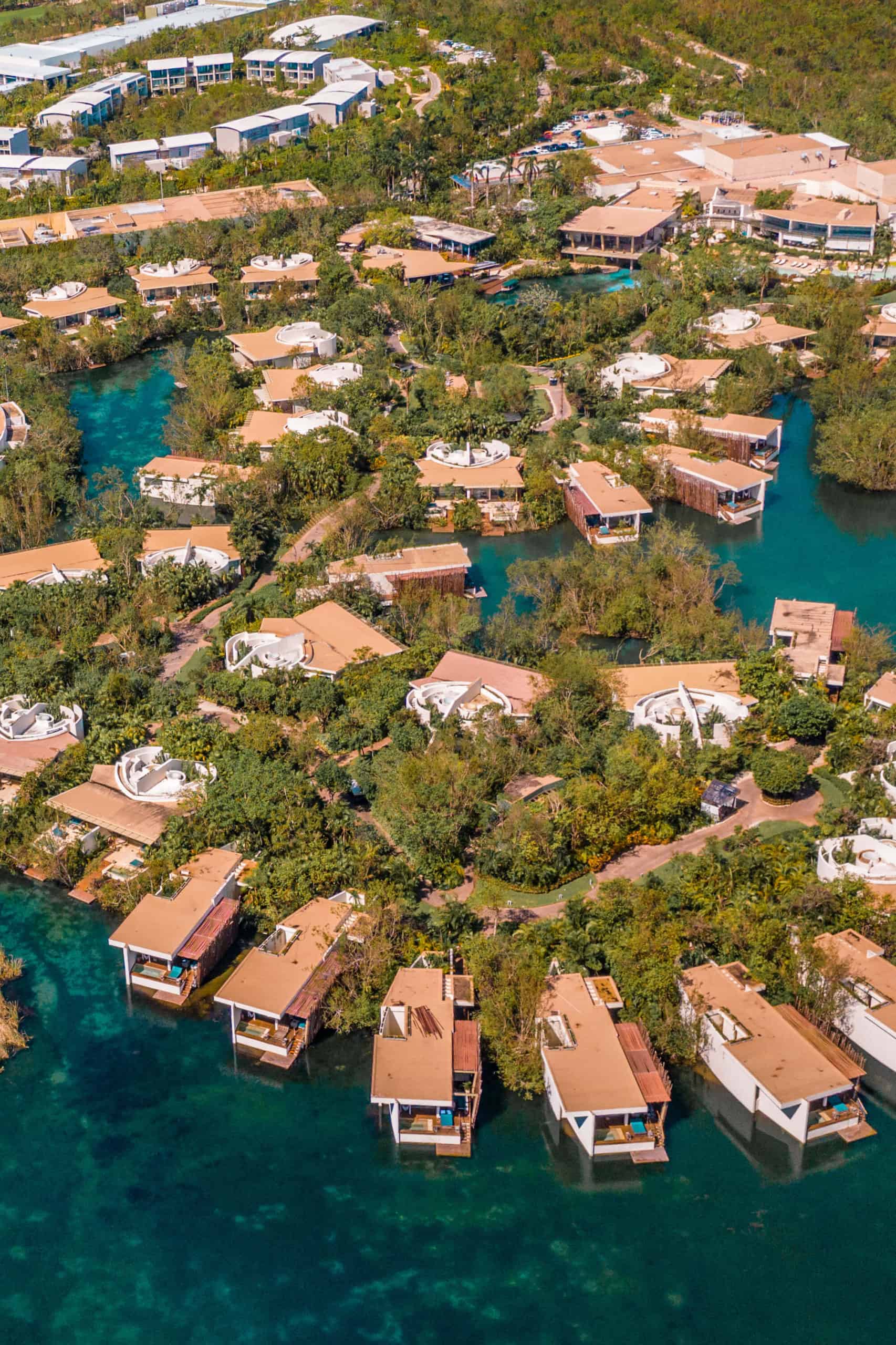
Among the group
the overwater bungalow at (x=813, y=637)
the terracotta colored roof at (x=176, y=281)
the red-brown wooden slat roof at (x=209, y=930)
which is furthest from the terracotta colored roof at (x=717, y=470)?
the terracotta colored roof at (x=176, y=281)

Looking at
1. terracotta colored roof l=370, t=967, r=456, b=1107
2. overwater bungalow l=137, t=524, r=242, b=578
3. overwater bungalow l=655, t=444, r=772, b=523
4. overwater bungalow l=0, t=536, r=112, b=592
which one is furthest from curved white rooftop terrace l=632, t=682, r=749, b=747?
overwater bungalow l=0, t=536, r=112, b=592

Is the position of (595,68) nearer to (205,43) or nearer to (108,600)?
(205,43)

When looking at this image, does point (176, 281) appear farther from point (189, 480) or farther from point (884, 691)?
point (884, 691)

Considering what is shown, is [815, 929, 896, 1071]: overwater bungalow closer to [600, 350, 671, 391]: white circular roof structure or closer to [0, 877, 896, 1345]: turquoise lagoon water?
[0, 877, 896, 1345]: turquoise lagoon water

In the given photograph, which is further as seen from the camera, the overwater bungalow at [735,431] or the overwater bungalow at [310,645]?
the overwater bungalow at [735,431]

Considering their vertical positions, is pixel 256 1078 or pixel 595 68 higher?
pixel 595 68

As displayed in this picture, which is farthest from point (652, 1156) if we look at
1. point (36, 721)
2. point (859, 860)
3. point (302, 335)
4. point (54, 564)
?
point (302, 335)

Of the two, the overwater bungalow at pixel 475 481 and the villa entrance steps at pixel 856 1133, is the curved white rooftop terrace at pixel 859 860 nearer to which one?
the villa entrance steps at pixel 856 1133

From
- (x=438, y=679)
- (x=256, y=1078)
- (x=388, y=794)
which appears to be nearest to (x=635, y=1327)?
(x=256, y=1078)
